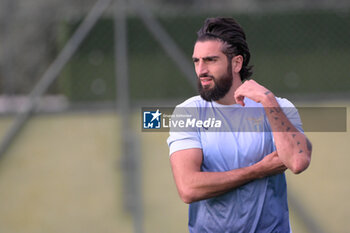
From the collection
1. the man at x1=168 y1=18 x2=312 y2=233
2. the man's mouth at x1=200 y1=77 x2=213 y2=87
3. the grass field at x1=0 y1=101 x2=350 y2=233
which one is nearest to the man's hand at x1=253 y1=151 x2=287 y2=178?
the man at x1=168 y1=18 x2=312 y2=233

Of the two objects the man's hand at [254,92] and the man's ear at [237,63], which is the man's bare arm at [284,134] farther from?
the man's ear at [237,63]

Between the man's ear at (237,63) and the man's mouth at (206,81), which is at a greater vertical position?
the man's ear at (237,63)

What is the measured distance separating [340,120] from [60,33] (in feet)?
11.5

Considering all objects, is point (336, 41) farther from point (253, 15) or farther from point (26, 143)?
point (26, 143)

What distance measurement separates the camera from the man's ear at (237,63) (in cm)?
240

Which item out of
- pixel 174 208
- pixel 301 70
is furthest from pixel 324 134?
pixel 174 208

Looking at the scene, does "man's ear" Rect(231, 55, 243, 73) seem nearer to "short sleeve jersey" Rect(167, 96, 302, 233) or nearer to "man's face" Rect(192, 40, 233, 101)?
"man's face" Rect(192, 40, 233, 101)

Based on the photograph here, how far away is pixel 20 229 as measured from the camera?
209 inches

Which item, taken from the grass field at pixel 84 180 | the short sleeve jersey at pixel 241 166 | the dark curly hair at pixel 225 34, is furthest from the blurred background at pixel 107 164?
the dark curly hair at pixel 225 34

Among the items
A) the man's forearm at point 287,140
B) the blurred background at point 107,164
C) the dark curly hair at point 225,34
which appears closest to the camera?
the man's forearm at point 287,140

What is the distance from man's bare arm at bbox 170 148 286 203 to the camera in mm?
2334

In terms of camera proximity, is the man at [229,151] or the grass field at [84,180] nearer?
the man at [229,151]

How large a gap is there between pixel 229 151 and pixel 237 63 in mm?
362

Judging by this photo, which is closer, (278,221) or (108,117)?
(278,221)
